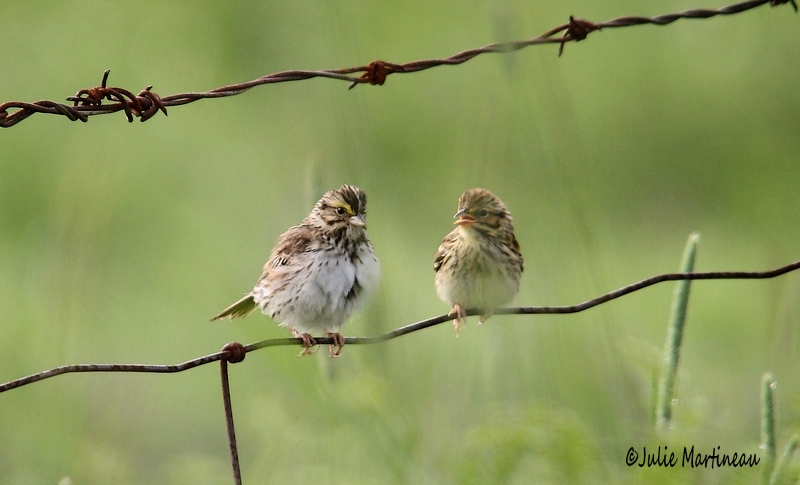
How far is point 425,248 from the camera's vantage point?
→ 1077 centimetres

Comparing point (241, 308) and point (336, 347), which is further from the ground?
point (241, 308)

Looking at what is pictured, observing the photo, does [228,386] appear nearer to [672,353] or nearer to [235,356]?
[235,356]

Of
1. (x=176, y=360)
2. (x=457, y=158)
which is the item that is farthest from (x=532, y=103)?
(x=457, y=158)

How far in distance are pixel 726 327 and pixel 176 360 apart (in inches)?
175

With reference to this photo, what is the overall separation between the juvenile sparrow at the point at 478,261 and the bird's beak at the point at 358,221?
1.56 ft

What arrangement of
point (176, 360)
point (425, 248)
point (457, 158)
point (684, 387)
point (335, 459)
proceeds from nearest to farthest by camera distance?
point (335, 459), point (684, 387), point (176, 360), point (425, 248), point (457, 158)

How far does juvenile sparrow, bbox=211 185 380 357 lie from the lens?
5.42 m

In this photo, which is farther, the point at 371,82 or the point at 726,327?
the point at 726,327

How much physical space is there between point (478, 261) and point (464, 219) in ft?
0.74

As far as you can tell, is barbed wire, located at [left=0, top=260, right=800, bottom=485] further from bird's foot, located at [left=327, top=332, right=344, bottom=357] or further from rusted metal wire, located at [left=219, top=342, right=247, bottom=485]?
bird's foot, located at [left=327, top=332, right=344, bottom=357]

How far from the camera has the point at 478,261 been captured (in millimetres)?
5836

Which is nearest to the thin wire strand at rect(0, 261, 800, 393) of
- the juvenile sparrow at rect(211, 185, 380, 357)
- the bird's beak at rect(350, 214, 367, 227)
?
the juvenile sparrow at rect(211, 185, 380, 357)

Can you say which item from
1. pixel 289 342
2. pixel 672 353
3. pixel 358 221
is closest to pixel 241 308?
pixel 358 221

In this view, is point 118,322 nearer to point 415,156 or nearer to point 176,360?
point 176,360
